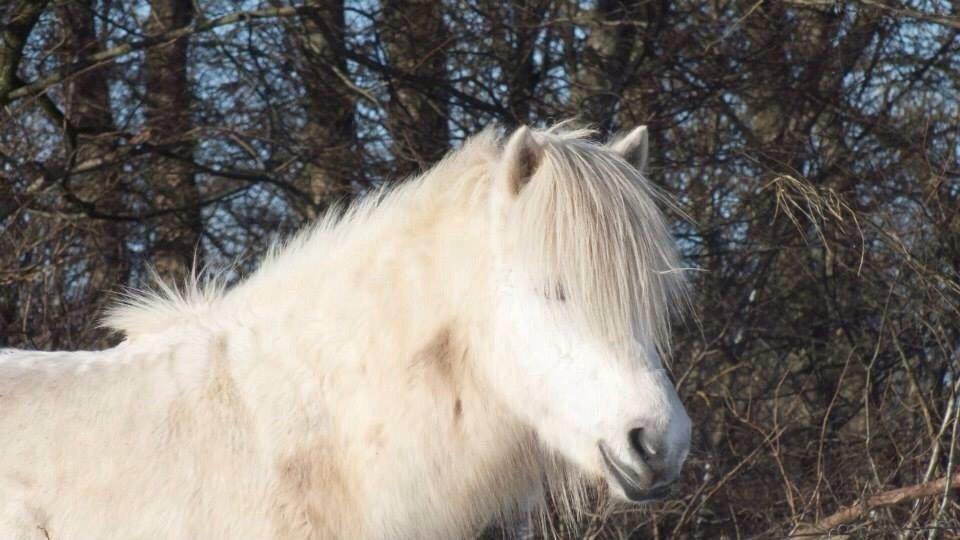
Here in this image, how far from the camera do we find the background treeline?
6.68m

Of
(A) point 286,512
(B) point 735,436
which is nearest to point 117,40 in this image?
(B) point 735,436

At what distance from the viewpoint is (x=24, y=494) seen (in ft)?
8.62

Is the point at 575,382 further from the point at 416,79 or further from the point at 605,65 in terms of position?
the point at 605,65

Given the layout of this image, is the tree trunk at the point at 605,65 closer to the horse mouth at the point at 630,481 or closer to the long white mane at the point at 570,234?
the long white mane at the point at 570,234

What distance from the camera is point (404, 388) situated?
9.06ft

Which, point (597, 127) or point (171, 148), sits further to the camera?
point (171, 148)

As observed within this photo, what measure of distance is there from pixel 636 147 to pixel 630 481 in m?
1.03

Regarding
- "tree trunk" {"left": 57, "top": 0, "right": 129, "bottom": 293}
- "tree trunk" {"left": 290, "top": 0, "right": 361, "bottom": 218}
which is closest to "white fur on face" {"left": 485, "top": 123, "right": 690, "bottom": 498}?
"tree trunk" {"left": 57, "top": 0, "right": 129, "bottom": 293}

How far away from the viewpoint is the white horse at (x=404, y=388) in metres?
2.60

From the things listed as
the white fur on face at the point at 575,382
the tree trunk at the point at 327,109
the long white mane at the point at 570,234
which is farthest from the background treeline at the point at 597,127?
the white fur on face at the point at 575,382

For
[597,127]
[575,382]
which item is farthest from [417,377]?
[597,127]

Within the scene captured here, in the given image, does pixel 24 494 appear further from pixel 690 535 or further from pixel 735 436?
pixel 735 436

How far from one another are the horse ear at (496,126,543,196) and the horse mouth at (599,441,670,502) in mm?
704

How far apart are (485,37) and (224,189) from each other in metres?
2.34
